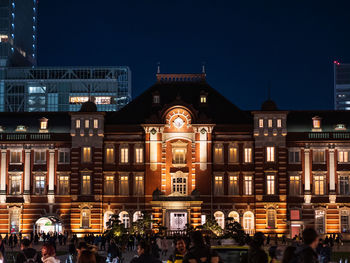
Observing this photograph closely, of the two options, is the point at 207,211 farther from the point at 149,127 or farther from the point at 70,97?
the point at 70,97

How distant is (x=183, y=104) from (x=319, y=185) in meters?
15.2

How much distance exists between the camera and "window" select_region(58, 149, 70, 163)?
232 feet

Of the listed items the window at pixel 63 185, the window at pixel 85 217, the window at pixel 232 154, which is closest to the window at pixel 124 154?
the window at pixel 63 185

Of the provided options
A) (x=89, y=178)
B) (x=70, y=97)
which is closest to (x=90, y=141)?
(x=89, y=178)

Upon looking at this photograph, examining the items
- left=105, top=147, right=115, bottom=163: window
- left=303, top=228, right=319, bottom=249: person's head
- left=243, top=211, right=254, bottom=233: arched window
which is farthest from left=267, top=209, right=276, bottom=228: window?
left=303, top=228, right=319, bottom=249: person's head

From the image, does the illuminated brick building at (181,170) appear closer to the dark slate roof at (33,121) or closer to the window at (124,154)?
the window at (124,154)

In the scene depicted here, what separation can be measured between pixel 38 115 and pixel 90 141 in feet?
24.7

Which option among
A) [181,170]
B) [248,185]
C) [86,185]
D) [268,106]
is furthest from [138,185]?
[268,106]

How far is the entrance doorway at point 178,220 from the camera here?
6750 centimetres

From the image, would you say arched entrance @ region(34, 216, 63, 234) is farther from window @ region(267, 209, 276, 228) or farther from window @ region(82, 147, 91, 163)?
window @ region(267, 209, 276, 228)

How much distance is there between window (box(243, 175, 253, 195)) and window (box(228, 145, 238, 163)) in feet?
6.63

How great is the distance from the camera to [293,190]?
69188 mm

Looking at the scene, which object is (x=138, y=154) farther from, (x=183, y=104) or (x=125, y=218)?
(x=183, y=104)

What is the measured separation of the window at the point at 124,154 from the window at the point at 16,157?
994 cm
